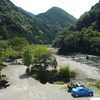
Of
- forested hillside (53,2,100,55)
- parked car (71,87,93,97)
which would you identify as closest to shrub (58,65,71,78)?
parked car (71,87,93,97)

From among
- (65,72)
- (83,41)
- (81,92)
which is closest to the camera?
(81,92)

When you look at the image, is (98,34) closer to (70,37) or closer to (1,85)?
(70,37)

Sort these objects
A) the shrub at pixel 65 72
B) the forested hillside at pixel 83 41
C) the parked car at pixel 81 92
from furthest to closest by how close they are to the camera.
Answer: the forested hillside at pixel 83 41, the shrub at pixel 65 72, the parked car at pixel 81 92

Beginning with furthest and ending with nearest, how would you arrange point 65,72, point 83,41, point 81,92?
point 83,41, point 65,72, point 81,92

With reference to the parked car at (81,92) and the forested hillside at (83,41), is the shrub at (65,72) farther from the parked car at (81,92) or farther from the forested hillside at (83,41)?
the forested hillside at (83,41)

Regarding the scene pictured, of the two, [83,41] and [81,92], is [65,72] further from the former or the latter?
[83,41]

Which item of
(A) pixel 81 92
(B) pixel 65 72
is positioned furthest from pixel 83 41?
(A) pixel 81 92

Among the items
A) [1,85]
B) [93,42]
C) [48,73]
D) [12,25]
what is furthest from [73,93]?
[12,25]

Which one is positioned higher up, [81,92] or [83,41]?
[83,41]

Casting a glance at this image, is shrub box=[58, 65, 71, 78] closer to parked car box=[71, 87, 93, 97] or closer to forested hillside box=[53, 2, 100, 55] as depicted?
parked car box=[71, 87, 93, 97]

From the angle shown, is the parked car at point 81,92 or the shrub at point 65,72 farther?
the shrub at point 65,72

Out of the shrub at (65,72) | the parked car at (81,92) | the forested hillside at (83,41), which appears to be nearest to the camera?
the parked car at (81,92)

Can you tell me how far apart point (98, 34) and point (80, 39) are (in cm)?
1160

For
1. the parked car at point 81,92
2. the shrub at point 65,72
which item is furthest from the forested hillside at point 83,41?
the parked car at point 81,92
